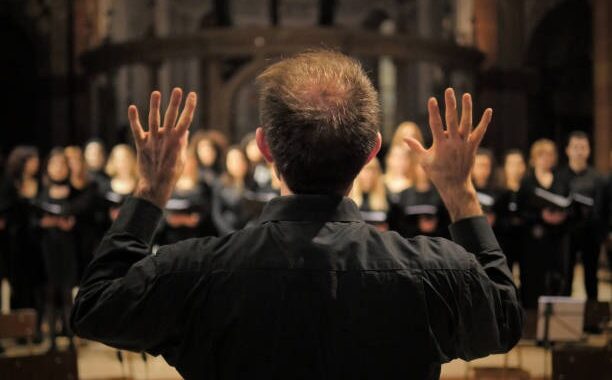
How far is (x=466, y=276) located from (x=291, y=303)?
311 millimetres

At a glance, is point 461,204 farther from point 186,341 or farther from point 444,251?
point 186,341

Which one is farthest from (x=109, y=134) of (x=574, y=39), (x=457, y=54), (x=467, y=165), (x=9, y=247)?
(x=467, y=165)

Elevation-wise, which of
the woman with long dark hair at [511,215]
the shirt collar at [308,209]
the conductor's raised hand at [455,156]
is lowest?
the woman with long dark hair at [511,215]

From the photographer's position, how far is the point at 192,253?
1411 mm

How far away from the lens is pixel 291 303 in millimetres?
1391

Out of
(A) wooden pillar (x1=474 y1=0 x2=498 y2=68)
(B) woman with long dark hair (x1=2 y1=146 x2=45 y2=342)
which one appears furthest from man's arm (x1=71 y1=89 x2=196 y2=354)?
(A) wooden pillar (x1=474 y1=0 x2=498 y2=68)

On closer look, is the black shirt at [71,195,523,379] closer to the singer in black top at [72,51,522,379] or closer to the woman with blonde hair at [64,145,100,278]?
the singer in black top at [72,51,522,379]

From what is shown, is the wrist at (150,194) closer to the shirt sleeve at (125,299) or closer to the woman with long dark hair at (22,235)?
the shirt sleeve at (125,299)

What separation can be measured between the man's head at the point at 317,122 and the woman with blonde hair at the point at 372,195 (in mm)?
5515

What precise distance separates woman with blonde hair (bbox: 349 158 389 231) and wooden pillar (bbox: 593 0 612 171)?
669cm

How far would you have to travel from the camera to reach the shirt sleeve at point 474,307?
1428 mm

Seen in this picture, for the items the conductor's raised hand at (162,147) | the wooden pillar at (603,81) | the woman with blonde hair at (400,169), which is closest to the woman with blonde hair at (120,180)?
the woman with blonde hair at (400,169)

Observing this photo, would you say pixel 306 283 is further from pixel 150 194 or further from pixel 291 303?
pixel 150 194

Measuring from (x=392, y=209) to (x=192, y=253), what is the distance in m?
5.77
